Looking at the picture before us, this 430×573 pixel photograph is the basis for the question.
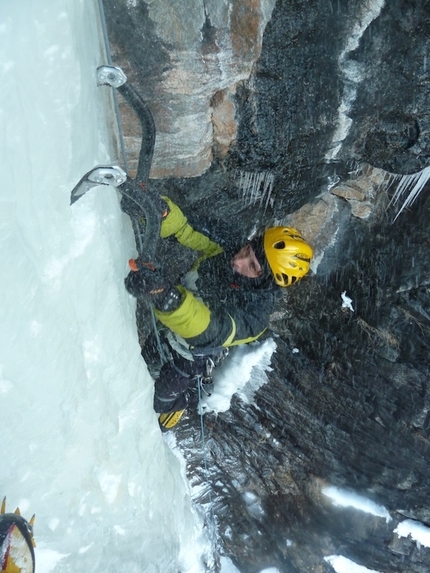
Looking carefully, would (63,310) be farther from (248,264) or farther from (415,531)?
(415,531)

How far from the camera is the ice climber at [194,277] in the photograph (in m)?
2.29

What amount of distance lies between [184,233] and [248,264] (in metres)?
0.55

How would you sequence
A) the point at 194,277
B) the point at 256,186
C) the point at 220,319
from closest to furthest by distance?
1. the point at 220,319
2. the point at 256,186
3. the point at 194,277

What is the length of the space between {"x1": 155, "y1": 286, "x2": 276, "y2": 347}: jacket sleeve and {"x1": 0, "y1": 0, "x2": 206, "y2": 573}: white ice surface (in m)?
0.33

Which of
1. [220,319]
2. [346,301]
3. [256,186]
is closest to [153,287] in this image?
[220,319]

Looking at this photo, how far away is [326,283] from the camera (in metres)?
4.55

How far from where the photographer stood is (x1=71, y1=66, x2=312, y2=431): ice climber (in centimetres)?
229

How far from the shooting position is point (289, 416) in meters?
4.76

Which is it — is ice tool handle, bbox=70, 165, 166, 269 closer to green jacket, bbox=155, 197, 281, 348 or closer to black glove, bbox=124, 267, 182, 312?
black glove, bbox=124, 267, 182, 312

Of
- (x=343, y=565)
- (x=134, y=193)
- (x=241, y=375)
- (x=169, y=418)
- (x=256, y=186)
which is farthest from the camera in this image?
(x=241, y=375)

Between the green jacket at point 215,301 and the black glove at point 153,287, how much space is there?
87 millimetres

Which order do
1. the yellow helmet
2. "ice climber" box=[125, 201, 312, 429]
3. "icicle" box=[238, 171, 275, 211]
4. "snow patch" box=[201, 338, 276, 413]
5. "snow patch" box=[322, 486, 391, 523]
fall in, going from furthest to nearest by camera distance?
"snow patch" box=[201, 338, 276, 413] → "snow patch" box=[322, 486, 391, 523] → "icicle" box=[238, 171, 275, 211] → the yellow helmet → "ice climber" box=[125, 201, 312, 429]

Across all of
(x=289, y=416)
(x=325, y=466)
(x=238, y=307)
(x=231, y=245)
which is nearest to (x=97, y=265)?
(x=238, y=307)

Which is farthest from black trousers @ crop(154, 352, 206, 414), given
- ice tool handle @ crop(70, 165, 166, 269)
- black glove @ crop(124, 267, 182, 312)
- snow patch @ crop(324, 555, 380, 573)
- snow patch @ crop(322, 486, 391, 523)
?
snow patch @ crop(324, 555, 380, 573)
